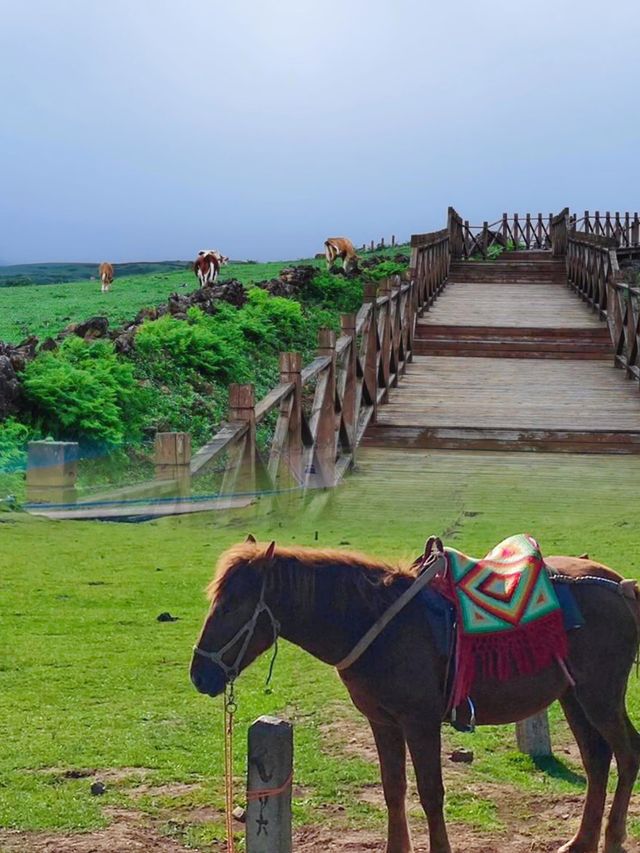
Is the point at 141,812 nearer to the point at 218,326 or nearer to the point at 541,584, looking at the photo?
the point at 541,584

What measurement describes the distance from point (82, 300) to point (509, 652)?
2506cm

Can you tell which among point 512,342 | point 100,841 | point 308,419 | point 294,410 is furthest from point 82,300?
point 100,841

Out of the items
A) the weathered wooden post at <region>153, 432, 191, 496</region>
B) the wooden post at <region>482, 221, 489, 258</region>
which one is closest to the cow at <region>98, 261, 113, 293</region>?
the wooden post at <region>482, 221, 489, 258</region>

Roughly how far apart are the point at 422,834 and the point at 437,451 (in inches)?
337

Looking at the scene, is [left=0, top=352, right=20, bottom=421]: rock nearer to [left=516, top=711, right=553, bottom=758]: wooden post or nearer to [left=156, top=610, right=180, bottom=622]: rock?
[left=156, top=610, right=180, bottom=622]: rock

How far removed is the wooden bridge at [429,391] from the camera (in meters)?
8.45

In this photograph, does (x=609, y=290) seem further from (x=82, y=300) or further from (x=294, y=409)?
(x=82, y=300)

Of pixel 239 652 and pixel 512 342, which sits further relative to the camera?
pixel 512 342

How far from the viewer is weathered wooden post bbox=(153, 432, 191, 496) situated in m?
6.84

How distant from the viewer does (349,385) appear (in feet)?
41.6

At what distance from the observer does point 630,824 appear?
4430mm

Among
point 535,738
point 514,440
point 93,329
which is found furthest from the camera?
point 93,329

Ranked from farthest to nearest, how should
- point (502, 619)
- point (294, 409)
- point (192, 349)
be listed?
point (192, 349), point (294, 409), point (502, 619)

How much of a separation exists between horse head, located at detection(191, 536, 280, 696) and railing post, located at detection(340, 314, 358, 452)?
28.3 ft
